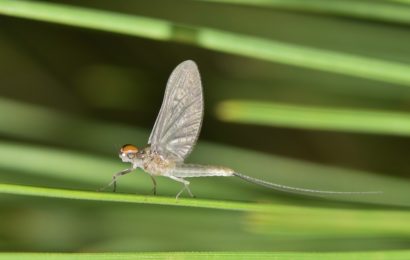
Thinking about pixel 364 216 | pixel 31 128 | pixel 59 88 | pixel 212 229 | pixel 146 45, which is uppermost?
pixel 146 45

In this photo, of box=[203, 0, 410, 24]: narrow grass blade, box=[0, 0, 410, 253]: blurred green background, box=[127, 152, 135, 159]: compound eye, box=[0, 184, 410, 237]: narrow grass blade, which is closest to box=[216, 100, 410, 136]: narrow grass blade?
box=[0, 0, 410, 253]: blurred green background

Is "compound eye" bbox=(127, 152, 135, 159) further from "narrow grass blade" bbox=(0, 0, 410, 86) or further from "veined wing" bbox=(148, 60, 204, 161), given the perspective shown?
"narrow grass blade" bbox=(0, 0, 410, 86)

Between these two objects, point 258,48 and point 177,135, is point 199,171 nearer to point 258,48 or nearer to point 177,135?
point 177,135

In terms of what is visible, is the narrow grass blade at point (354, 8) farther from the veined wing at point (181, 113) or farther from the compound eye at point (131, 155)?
the compound eye at point (131, 155)

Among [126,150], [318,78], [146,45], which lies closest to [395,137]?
[318,78]

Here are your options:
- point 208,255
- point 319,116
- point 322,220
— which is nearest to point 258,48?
point 319,116

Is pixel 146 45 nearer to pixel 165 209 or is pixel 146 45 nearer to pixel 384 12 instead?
pixel 165 209

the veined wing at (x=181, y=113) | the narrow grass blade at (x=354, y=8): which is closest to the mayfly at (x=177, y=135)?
the veined wing at (x=181, y=113)
